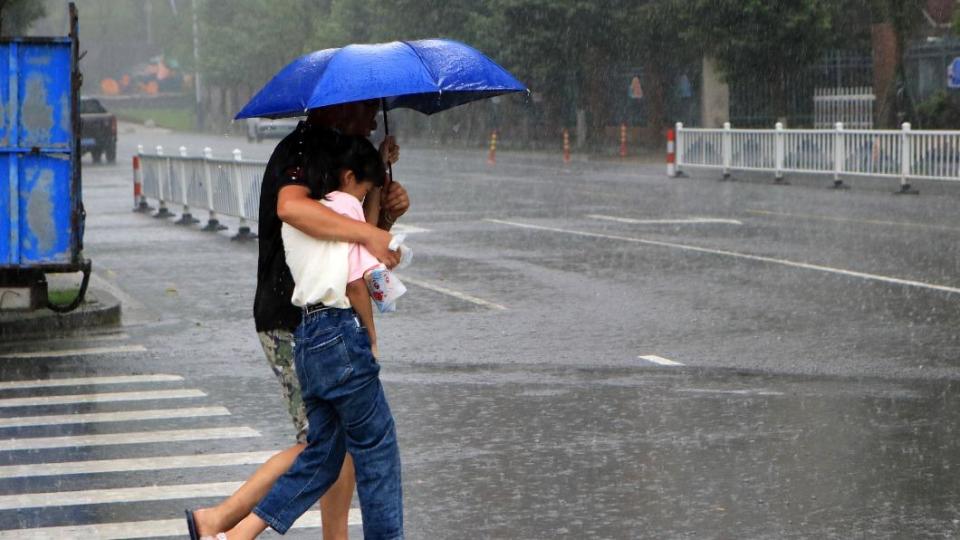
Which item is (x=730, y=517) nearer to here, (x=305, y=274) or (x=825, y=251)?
(x=305, y=274)

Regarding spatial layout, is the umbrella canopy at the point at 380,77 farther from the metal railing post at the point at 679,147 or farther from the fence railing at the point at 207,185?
the metal railing post at the point at 679,147

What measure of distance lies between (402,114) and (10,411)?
59262 millimetres

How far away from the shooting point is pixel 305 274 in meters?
5.27

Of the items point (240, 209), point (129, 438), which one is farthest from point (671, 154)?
point (129, 438)

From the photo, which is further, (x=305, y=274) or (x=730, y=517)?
(x=730, y=517)

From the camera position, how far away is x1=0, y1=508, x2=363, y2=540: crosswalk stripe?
656cm

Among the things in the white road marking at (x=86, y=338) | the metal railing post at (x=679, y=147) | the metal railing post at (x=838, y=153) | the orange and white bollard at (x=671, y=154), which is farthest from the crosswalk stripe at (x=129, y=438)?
the metal railing post at (x=679, y=147)

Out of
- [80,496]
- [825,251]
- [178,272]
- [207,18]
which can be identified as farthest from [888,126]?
[207,18]

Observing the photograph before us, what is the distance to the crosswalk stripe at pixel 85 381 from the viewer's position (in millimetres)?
10414

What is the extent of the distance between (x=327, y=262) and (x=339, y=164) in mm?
368

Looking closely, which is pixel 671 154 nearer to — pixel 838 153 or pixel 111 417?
pixel 838 153

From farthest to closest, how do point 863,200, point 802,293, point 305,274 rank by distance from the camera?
point 863,200 → point 802,293 → point 305,274

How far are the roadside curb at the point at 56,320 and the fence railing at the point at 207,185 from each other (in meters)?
6.33

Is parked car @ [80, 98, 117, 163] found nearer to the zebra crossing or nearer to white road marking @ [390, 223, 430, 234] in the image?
white road marking @ [390, 223, 430, 234]
